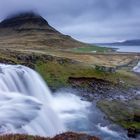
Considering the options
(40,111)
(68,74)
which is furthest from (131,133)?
(68,74)

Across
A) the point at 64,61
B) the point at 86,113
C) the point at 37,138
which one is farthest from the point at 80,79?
the point at 37,138

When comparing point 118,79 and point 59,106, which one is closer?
point 59,106

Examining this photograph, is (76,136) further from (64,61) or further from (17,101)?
(64,61)

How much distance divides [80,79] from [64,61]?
1314 centimetres

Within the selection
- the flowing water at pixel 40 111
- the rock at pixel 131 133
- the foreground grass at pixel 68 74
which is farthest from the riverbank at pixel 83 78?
the rock at pixel 131 133

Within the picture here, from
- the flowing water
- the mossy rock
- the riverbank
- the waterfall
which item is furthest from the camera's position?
the riverbank

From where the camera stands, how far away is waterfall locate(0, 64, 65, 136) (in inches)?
1121

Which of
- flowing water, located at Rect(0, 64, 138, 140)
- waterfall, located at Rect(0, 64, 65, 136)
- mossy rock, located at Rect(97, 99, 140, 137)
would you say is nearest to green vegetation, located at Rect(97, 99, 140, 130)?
mossy rock, located at Rect(97, 99, 140, 137)

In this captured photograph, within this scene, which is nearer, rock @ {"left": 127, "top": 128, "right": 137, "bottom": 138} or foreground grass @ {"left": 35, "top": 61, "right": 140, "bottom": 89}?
rock @ {"left": 127, "top": 128, "right": 137, "bottom": 138}

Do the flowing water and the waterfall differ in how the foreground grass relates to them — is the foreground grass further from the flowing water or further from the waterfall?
the waterfall

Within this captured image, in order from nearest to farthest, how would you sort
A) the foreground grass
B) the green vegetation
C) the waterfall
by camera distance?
the waterfall < the green vegetation < the foreground grass

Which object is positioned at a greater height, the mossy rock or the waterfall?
the waterfall

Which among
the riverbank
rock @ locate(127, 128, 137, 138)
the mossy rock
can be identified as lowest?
A: rock @ locate(127, 128, 137, 138)

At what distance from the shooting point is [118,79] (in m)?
66.2
